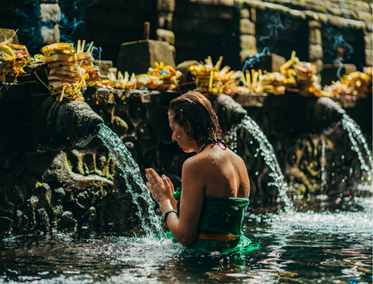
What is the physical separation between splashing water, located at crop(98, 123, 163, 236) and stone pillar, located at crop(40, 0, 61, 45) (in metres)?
2.22

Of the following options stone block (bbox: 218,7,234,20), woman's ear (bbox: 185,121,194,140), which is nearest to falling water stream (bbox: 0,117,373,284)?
woman's ear (bbox: 185,121,194,140)

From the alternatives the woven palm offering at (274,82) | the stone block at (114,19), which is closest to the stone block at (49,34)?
the stone block at (114,19)

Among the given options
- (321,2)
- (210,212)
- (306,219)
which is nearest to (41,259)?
(210,212)

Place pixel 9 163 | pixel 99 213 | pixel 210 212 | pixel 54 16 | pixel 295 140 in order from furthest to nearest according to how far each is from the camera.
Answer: pixel 295 140 < pixel 54 16 < pixel 99 213 < pixel 9 163 < pixel 210 212

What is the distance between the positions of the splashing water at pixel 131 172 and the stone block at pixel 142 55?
2507mm

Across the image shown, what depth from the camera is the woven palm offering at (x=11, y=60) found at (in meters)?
4.47

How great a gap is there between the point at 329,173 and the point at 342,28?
15.2ft

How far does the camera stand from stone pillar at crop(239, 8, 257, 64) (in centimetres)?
951

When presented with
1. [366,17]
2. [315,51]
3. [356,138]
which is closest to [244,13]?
[315,51]

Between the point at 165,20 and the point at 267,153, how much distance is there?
10.2 ft

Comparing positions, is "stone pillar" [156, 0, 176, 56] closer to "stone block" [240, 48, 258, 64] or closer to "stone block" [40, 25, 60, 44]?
"stone block" [240, 48, 258, 64]

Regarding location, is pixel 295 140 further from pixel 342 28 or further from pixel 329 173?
pixel 342 28

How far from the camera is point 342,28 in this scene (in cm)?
1182

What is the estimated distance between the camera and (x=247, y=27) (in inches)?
381
